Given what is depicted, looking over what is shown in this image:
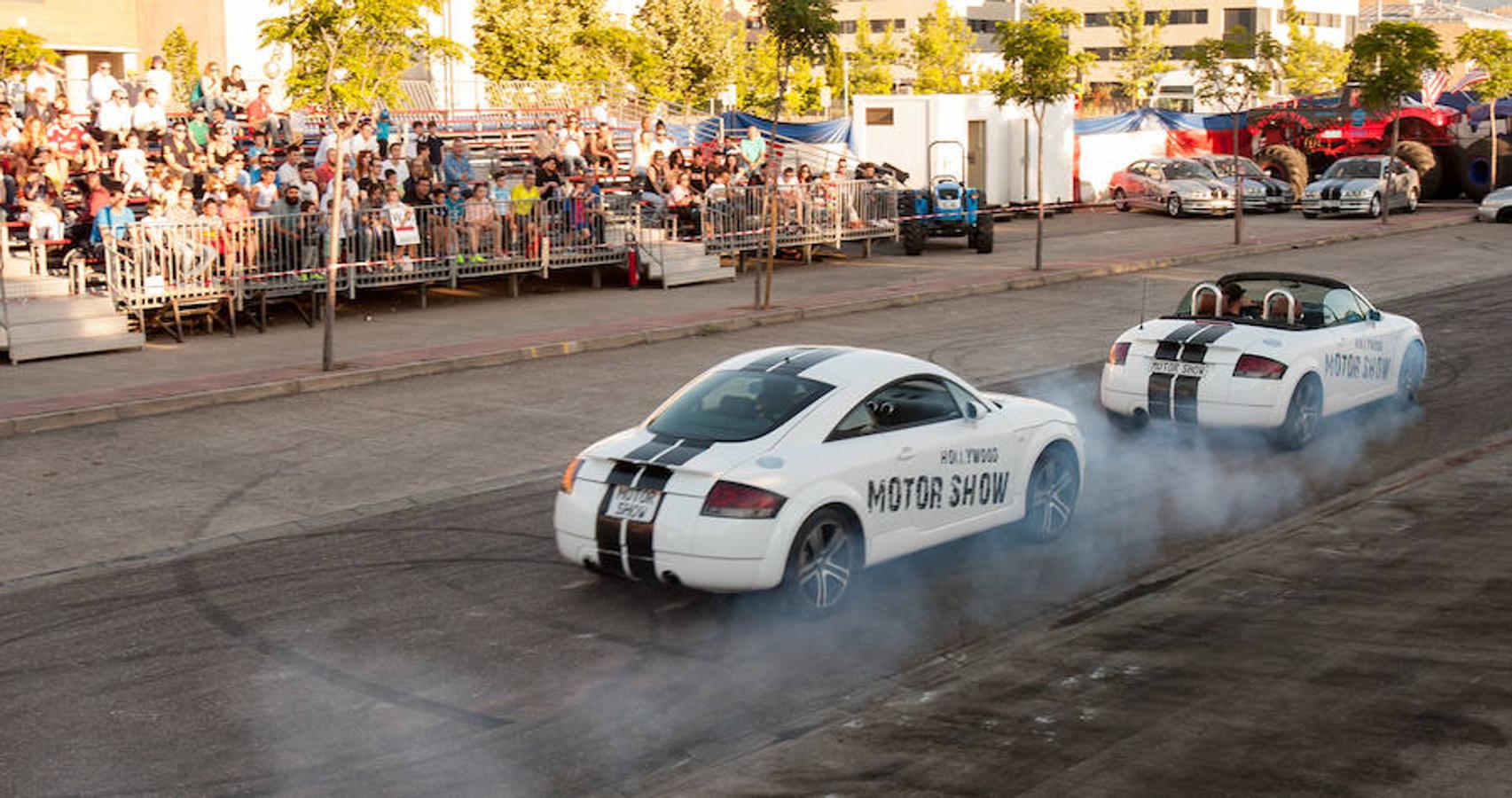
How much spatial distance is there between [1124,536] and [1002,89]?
2288 cm

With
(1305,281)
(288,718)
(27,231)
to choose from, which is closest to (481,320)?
(27,231)

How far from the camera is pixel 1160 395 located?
14523 millimetres

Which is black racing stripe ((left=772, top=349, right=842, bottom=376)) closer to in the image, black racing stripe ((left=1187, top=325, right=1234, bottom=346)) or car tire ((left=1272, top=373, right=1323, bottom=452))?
black racing stripe ((left=1187, top=325, right=1234, bottom=346))

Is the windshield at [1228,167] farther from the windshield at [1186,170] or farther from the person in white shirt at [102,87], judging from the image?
the person in white shirt at [102,87]

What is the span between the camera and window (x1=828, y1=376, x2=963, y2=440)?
10289 mm

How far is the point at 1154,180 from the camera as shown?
43531 millimetres

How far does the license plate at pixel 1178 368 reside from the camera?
14.3m

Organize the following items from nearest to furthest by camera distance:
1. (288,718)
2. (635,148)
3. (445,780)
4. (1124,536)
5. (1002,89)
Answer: (445,780) < (288,718) < (1124,536) < (635,148) < (1002,89)

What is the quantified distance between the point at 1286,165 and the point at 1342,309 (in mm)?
32346

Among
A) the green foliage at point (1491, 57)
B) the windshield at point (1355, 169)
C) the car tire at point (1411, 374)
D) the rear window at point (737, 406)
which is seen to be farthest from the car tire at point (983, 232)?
the rear window at point (737, 406)

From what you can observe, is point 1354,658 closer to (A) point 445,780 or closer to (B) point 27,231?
(A) point 445,780

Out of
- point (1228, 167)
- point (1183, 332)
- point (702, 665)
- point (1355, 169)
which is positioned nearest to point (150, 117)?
point (1183, 332)

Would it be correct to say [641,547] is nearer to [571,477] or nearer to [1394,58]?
[571,477]

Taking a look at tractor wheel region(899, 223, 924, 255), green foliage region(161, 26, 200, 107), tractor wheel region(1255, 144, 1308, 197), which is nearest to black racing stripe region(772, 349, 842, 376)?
tractor wheel region(899, 223, 924, 255)
